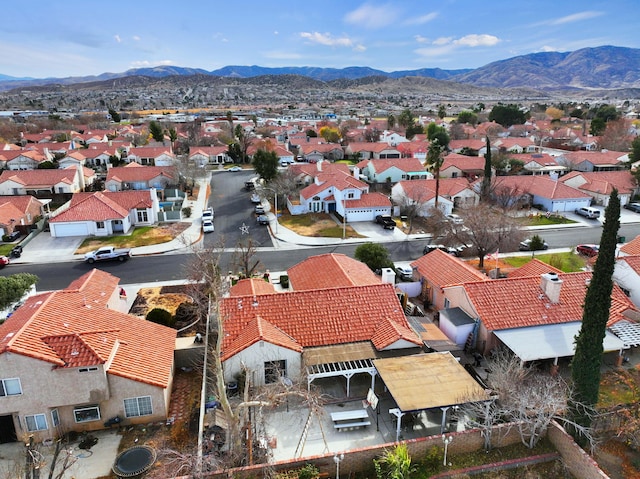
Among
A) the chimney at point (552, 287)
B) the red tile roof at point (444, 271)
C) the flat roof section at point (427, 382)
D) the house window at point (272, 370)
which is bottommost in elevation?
the house window at point (272, 370)

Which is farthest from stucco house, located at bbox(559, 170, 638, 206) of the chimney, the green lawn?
the chimney

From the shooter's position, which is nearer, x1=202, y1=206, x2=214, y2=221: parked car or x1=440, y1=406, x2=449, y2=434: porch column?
x1=440, y1=406, x2=449, y2=434: porch column

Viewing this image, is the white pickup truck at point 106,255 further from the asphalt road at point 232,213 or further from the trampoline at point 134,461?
the trampoline at point 134,461

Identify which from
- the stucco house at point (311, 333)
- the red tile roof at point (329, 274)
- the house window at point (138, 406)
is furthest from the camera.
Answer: the red tile roof at point (329, 274)

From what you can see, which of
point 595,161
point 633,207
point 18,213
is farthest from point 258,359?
point 595,161

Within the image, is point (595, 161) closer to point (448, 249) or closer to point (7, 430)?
point (448, 249)

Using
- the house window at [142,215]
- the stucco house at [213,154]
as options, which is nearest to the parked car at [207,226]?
the house window at [142,215]

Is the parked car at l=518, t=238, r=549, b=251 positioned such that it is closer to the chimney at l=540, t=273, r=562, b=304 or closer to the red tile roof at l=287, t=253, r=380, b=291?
the chimney at l=540, t=273, r=562, b=304
